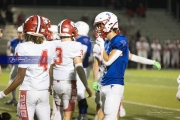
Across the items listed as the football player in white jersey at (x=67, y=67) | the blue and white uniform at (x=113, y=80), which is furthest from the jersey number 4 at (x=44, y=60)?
the football player in white jersey at (x=67, y=67)

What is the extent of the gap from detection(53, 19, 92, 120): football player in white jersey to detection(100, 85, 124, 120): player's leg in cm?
55

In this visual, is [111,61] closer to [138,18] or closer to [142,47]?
[142,47]

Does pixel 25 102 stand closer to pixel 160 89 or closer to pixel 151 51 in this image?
pixel 160 89

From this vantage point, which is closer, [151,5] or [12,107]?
[12,107]

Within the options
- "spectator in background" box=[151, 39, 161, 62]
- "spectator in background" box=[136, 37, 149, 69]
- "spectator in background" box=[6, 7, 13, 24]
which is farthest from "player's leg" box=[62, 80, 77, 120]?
"spectator in background" box=[151, 39, 161, 62]

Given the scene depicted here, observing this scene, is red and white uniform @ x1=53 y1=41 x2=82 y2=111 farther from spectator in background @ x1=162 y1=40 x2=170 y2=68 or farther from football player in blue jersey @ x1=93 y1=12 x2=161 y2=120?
spectator in background @ x1=162 y1=40 x2=170 y2=68

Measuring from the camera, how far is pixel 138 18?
3173 cm

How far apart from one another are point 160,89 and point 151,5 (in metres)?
20.0

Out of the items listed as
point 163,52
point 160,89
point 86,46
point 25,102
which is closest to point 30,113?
point 25,102

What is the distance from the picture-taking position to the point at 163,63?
2838 centimetres

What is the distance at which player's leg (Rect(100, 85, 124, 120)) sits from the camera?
19.0ft

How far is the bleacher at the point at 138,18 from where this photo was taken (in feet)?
95.7

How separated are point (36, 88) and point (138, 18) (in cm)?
2700

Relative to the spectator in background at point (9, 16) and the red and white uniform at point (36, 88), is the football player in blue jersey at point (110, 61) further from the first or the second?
the spectator in background at point (9, 16)
